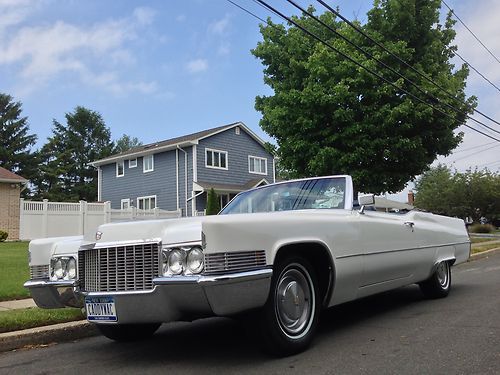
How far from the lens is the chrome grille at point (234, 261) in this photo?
386cm

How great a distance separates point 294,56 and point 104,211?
43.9ft

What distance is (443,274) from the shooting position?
304 inches

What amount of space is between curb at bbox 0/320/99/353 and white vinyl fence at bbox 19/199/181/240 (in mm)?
18252

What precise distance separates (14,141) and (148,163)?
108 feet

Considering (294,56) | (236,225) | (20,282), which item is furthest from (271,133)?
(236,225)

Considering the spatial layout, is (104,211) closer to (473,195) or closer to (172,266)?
(172,266)

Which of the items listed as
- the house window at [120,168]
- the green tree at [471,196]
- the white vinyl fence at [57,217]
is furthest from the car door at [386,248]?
the green tree at [471,196]

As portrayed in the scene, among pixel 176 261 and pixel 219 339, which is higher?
pixel 176 261

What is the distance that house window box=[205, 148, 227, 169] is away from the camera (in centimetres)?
3222

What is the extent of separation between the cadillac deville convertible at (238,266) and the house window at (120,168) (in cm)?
3115

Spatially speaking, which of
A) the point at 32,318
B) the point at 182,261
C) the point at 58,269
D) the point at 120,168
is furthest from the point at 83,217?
the point at 182,261

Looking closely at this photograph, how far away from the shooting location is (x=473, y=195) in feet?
135

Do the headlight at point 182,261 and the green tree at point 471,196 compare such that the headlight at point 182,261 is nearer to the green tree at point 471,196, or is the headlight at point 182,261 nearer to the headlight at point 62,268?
the headlight at point 62,268

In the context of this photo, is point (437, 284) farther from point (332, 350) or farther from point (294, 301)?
point (294, 301)
